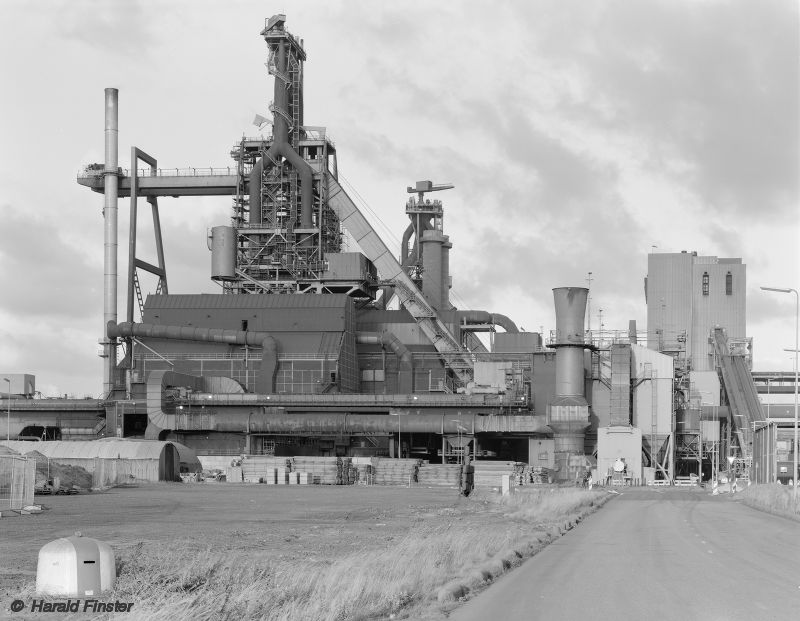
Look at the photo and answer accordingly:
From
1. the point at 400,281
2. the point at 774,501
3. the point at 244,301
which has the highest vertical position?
the point at 400,281

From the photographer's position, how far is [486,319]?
410 ft

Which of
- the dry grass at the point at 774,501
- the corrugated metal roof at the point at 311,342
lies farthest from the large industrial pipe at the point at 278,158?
the dry grass at the point at 774,501

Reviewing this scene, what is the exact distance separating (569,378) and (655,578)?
80046 mm

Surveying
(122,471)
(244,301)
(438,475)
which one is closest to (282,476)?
(438,475)

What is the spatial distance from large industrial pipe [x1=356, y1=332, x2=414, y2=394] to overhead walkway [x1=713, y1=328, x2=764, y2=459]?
32551 millimetres

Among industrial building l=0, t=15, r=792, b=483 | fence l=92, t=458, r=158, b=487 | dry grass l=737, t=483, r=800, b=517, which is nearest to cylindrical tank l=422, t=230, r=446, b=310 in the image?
industrial building l=0, t=15, r=792, b=483

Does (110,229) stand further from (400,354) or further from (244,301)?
(400,354)

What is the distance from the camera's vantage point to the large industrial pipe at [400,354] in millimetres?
114750

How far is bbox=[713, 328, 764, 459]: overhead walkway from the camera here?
11581cm

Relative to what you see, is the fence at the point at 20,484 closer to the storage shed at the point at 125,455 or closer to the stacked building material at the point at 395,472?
the storage shed at the point at 125,455

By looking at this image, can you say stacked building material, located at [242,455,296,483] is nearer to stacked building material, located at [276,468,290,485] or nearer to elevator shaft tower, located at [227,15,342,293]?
stacked building material, located at [276,468,290,485]

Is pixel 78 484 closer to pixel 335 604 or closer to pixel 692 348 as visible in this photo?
pixel 335 604

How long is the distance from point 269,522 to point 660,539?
14622mm

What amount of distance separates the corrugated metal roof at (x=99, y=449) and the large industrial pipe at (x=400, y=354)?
33951 mm
